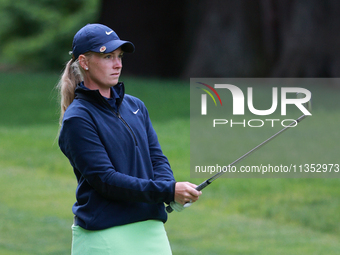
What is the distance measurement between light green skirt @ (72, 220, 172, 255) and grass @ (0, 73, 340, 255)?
3947 millimetres

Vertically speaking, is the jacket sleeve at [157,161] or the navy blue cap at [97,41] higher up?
the navy blue cap at [97,41]

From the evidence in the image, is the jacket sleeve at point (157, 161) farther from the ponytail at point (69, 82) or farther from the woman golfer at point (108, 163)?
the ponytail at point (69, 82)

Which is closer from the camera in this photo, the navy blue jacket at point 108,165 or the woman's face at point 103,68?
the navy blue jacket at point 108,165

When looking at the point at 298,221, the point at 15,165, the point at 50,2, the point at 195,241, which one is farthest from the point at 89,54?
the point at 50,2

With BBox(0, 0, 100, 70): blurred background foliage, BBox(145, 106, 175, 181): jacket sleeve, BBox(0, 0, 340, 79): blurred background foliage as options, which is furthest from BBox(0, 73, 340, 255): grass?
BBox(0, 0, 100, 70): blurred background foliage

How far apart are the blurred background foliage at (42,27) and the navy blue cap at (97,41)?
34021 mm

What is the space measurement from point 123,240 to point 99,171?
0.39m

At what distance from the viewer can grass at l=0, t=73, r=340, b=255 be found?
739 cm

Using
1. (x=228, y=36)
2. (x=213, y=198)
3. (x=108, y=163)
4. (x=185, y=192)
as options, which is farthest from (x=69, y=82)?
(x=228, y=36)

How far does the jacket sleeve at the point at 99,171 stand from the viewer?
2.88 m

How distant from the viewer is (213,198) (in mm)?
9617

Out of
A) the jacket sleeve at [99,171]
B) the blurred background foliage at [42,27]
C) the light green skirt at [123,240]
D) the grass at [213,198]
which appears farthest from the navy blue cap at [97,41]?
the blurred background foliage at [42,27]

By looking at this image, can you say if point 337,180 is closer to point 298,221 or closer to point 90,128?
point 298,221

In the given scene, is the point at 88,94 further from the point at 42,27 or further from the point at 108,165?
the point at 42,27
